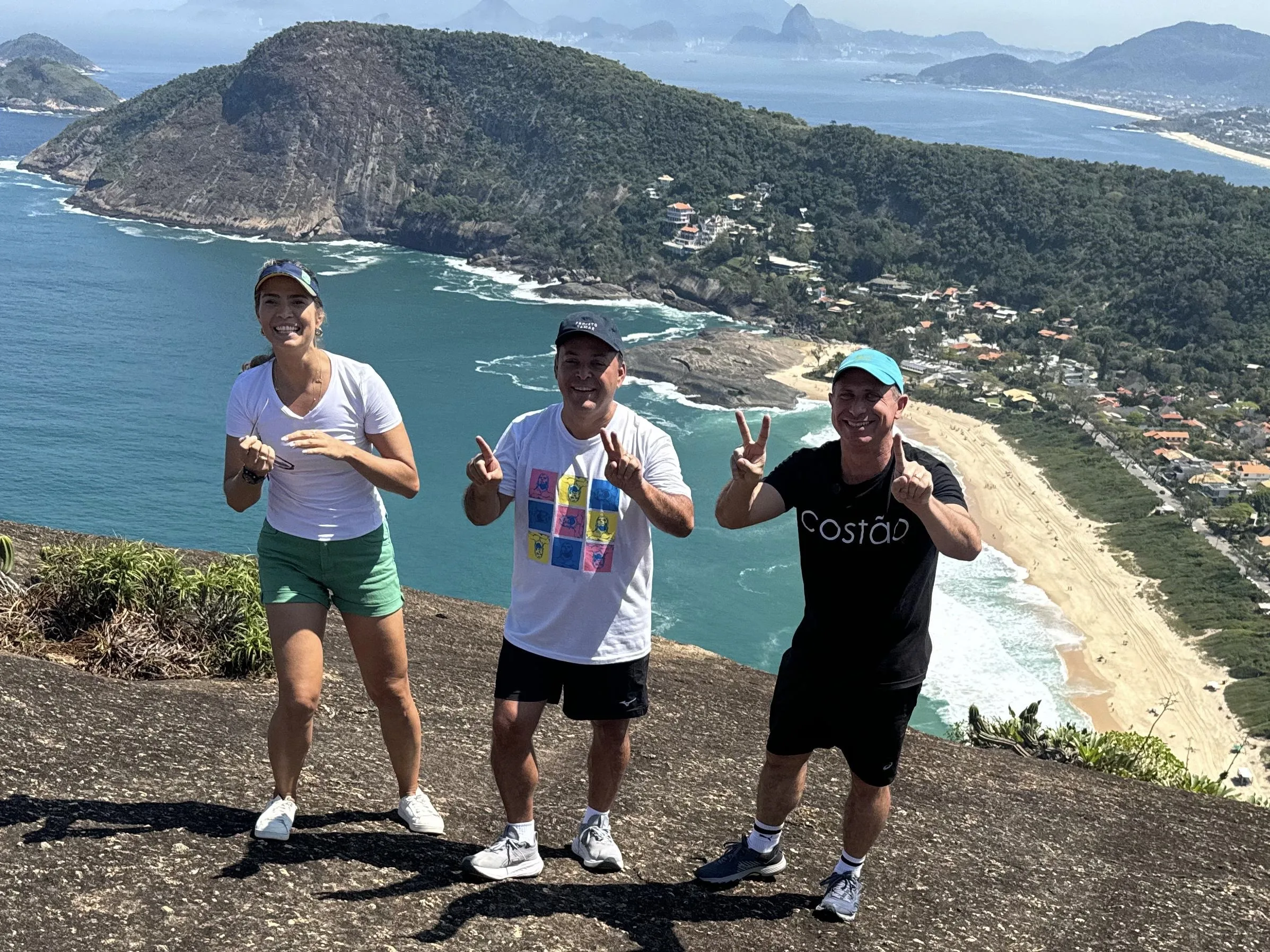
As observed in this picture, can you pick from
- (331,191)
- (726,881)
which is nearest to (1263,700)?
(726,881)

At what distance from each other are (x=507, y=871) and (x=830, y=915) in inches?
49.1

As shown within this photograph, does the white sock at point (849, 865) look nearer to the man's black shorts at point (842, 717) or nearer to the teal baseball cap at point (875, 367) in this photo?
the man's black shorts at point (842, 717)

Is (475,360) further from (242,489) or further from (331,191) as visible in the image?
(242,489)

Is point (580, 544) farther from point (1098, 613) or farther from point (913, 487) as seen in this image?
point (1098, 613)

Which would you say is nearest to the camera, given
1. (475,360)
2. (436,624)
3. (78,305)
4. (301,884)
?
(301,884)

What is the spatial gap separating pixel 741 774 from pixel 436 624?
3.57 metres

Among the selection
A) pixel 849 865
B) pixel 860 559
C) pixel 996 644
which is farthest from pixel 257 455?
pixel 996 644

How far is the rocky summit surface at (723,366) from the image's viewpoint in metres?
56.7

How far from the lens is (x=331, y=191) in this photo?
100312 mm

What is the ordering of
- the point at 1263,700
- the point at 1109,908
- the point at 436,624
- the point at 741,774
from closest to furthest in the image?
the point at 1109,908 < the point at 741,774 < the point at 436,624 < the point at 1263,700

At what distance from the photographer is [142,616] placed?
21.9ft

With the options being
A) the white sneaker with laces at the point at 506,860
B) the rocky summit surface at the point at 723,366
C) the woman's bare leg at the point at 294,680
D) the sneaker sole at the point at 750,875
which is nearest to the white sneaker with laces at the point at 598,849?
the white sneaker with laces at the point at 506,860

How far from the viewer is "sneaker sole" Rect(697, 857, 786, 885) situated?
4668mm

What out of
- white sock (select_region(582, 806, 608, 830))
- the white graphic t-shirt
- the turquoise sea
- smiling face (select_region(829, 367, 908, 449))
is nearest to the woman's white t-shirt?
the white graphic t-shirt
